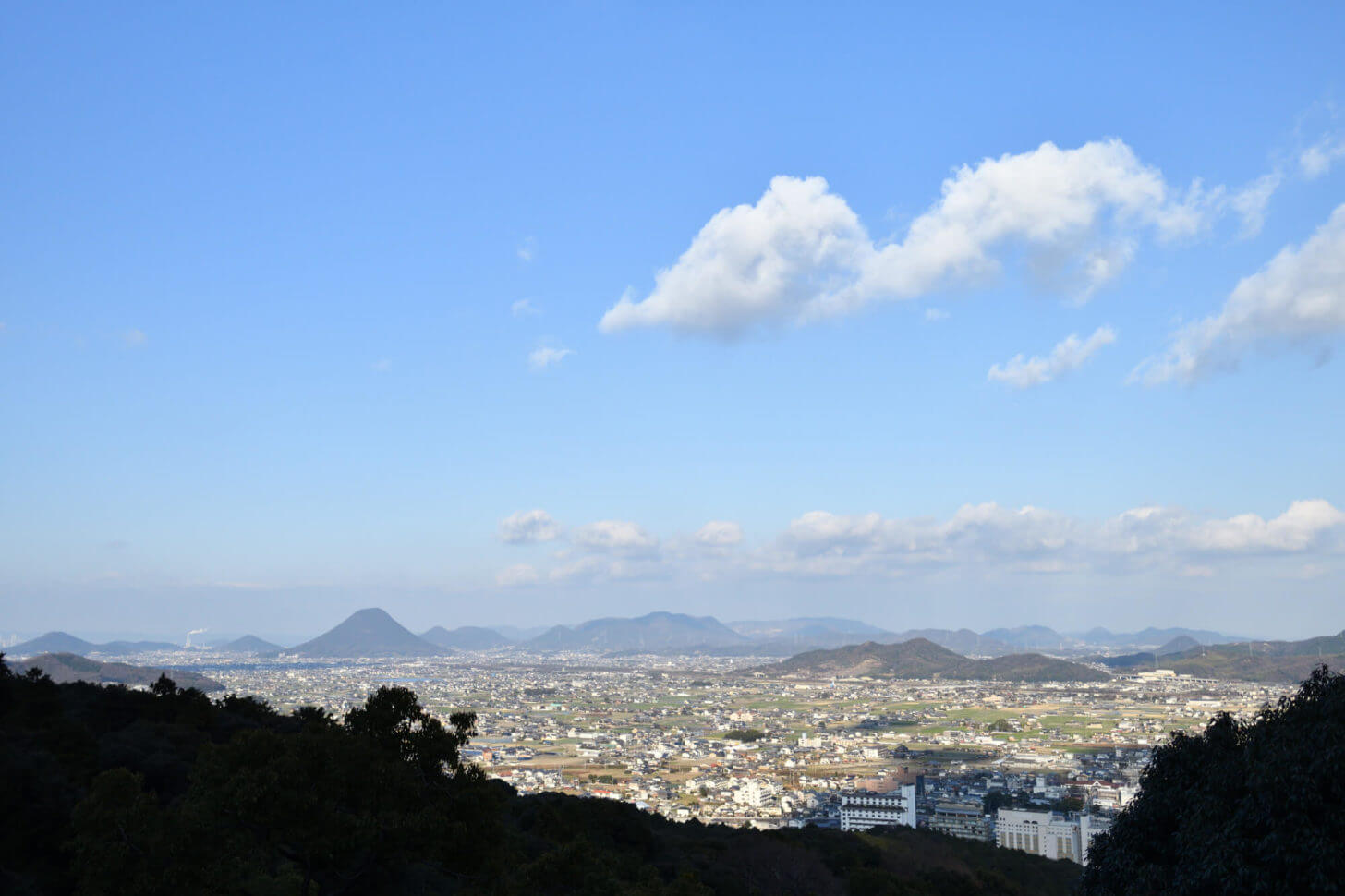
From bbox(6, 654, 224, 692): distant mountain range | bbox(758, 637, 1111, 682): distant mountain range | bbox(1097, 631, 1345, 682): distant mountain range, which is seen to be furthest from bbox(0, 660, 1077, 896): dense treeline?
bbox(758, 637, 1111, 682): distant mountain range

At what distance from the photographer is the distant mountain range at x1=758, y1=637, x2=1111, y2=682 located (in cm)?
12962

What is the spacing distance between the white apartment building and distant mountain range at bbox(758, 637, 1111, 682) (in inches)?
3667

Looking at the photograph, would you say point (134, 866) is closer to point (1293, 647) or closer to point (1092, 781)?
point (1092, 781)

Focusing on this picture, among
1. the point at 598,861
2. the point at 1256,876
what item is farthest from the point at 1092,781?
the point at 1256,876

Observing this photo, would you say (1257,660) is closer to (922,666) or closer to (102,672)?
(922,666)

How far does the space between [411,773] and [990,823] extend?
34.3 meters

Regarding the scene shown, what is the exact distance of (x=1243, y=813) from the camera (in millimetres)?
8203

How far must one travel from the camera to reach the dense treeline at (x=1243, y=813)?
7.73m

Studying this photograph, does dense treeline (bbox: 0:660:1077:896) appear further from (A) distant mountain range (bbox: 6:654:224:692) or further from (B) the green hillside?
(B) the green hillside

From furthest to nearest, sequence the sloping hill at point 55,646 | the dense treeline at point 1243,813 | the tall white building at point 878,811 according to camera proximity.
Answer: the sloping hill at point 55,646
the tall white building at point 878,811
the dense treeline at point 1243,813

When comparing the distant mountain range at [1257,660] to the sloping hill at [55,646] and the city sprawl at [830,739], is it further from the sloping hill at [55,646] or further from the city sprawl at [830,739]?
the sloping hill at [55,646]

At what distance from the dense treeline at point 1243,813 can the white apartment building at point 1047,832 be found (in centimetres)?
2687

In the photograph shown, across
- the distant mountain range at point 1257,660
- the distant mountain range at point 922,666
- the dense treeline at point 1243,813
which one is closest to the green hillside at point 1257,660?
the distant mountain range at point 1257,660

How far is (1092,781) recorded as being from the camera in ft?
156
